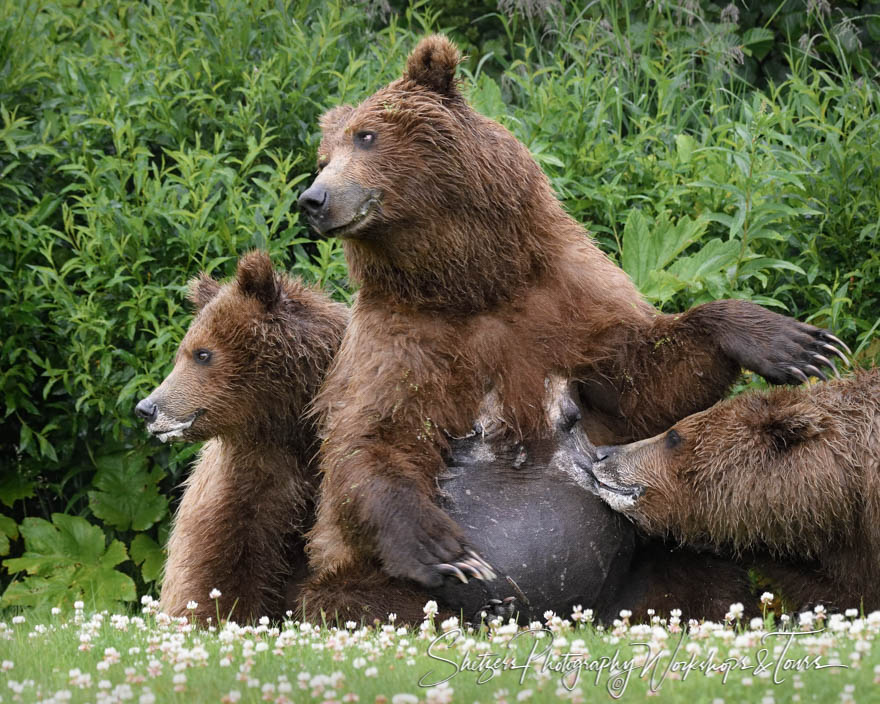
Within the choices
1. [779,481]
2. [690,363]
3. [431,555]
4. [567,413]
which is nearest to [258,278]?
[567,413]

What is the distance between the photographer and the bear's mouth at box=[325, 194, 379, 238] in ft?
16.2

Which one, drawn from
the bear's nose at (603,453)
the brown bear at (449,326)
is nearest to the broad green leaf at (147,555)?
the brown bear at (449,326)

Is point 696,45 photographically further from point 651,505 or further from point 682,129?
point 651,505

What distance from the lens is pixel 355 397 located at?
5.08 metres

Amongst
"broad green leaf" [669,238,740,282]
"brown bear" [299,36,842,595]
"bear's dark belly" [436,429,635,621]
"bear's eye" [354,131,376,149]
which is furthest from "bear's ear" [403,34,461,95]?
"broad green leaf" [669,238,740,282]

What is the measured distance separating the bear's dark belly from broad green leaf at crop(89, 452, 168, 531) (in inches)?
122

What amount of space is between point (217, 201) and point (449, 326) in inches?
121

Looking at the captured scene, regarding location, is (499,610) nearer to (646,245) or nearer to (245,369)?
(245,369)

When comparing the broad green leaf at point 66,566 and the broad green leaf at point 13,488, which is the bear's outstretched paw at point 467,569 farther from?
the broad green leaf at point 13,488

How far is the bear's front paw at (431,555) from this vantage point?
4.73 meters

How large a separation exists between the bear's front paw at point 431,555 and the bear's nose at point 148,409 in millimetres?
1323

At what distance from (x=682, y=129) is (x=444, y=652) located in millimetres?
5058

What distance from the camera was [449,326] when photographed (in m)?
5.12

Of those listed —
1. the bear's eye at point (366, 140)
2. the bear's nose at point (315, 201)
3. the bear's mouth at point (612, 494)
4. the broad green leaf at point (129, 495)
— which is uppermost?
the bear's eye at point (366, 140)
